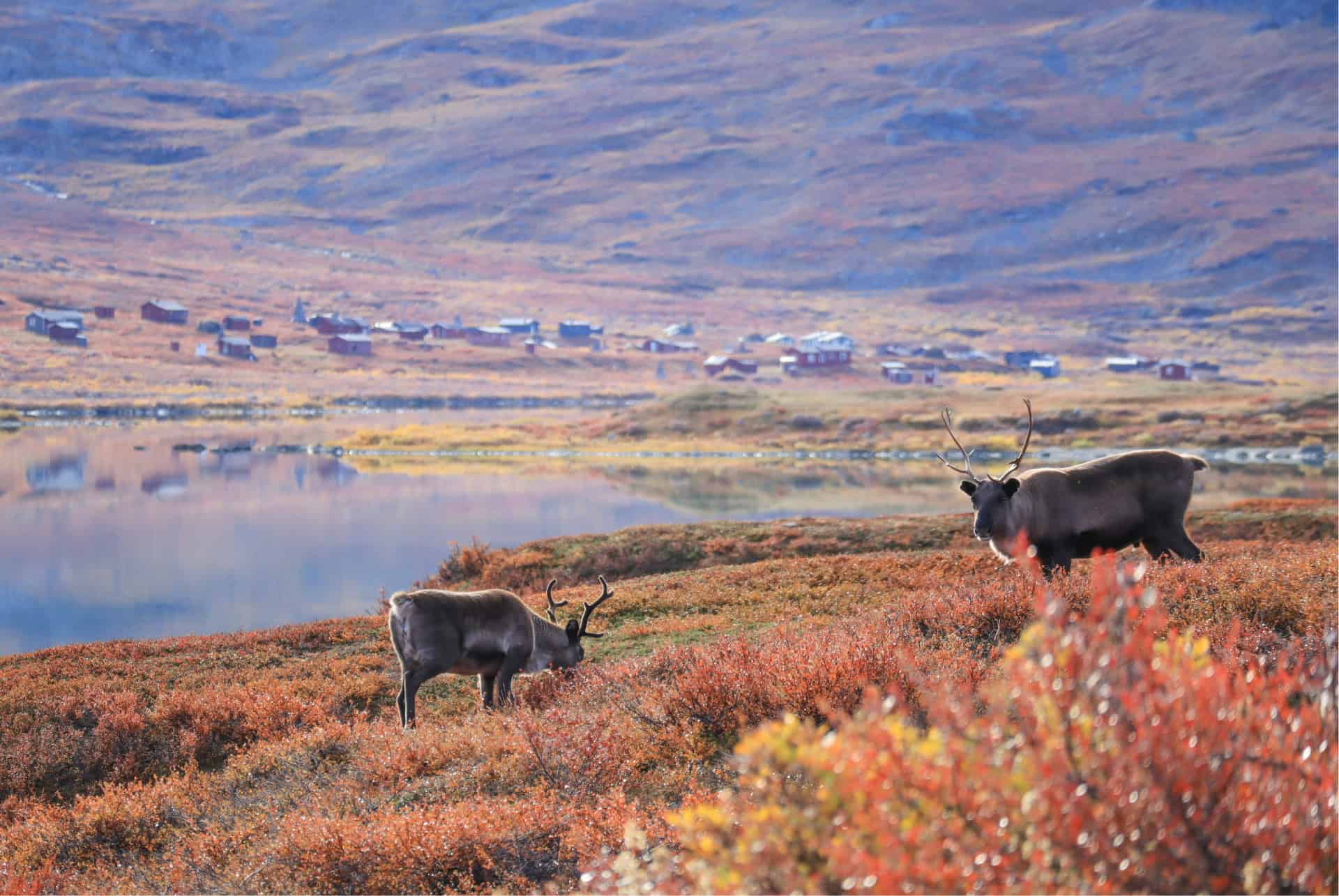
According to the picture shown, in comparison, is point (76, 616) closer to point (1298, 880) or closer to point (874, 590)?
point (874, 590)

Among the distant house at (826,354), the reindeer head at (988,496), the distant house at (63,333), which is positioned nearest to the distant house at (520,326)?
the distant house at (826,354)

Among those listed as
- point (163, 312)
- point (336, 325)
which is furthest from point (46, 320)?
point (336, 325)

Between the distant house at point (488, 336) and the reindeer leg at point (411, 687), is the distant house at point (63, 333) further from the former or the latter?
the reindeer leg at point (411, 687)

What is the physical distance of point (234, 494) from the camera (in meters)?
54.5

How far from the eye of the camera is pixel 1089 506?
1415 cm

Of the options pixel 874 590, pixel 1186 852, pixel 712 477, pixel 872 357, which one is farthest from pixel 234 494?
pixel 872 357

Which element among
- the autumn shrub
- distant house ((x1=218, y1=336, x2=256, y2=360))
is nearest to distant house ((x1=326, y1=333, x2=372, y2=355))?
distant house ((x1=218, y1=336, x2=256, y2=360))

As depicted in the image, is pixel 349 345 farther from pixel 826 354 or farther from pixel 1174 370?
pixel 1174 370

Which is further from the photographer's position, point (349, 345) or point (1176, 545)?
point (349, 345)

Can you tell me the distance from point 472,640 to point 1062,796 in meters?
8.40

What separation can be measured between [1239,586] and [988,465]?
176 feet

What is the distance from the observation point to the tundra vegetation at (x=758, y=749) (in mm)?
4172

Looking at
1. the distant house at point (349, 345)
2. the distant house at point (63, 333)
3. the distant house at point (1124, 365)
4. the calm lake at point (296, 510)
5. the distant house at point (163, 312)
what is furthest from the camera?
the distant house at point (1124, 365)

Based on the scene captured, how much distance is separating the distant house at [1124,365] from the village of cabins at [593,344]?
0.13 metres
